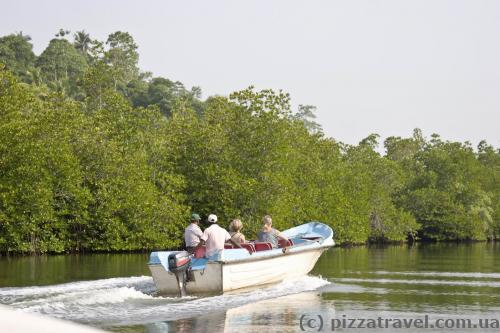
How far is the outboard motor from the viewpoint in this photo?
14070 millimetres

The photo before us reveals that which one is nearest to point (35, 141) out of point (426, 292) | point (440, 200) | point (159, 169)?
point (159, 169)

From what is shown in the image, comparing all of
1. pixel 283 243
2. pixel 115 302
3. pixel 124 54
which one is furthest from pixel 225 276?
pixel 124 54

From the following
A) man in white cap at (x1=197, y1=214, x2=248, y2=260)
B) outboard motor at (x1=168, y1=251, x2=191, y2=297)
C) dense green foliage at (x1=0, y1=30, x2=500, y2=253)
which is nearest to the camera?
outboard motor at (x1=168, y1=251, x2=191, y2=297)

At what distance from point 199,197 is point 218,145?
2877 mm

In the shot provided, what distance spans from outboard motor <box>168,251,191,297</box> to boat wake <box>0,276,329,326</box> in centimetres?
43

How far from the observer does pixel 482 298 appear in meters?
15.0

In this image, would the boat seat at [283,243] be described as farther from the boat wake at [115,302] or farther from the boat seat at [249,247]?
the boat wake at [115,302]

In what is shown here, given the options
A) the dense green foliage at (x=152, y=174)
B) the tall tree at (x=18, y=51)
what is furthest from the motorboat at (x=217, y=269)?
the tall tree at (x=18, y=51)

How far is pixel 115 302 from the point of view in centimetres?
1255

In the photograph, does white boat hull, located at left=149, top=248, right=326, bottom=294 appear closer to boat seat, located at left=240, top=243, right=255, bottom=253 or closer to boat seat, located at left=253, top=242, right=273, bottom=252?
boat seat, located at left=240, top=243, right=255, bottom=253

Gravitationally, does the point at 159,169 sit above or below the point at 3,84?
below

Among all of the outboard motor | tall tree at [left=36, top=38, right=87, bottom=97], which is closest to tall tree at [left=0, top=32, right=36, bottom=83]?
tall tree at [left=36, top=38, right=87, bottom=97]

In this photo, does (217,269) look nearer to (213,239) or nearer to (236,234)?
(213,239)

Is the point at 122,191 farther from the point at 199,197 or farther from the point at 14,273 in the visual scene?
the point at 14,273
